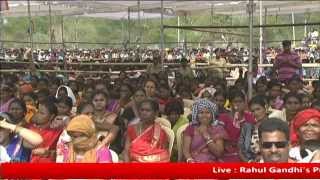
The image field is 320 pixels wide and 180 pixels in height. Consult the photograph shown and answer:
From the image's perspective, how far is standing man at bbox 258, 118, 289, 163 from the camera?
147 inches

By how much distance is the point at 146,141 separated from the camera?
19.2ft

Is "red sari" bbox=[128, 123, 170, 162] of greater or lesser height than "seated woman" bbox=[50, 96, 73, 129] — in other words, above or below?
below

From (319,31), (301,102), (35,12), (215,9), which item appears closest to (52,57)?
(35,12)

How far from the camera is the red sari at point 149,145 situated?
18.8ft

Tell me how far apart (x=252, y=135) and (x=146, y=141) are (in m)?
0.99

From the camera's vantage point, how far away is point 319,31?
16.6m

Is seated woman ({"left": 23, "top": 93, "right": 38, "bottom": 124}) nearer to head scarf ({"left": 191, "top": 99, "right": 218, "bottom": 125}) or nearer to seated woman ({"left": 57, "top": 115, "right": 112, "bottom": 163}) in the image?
head scarf ({"left": 191, "top": 99, "right": 218, "bottom": 125})

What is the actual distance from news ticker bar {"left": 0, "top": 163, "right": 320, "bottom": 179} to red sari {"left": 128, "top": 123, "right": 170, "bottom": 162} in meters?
2.65

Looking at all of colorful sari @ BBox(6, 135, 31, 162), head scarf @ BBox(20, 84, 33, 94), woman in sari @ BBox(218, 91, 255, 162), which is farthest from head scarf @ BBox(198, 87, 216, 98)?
colorful sari @ BBox(6, 135, 31, 162)

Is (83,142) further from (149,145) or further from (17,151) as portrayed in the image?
(149,145)

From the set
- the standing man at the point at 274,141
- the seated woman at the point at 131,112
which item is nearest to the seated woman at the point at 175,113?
the seated woman at the point at 131,112

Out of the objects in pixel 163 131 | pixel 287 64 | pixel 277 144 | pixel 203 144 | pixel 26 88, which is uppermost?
pixel 287 64

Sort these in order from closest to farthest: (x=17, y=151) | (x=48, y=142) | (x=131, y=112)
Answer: (x=17, y=151) → (x=48, y=142) → (x=131, y=112)

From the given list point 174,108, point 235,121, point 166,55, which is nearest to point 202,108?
point 235,121
